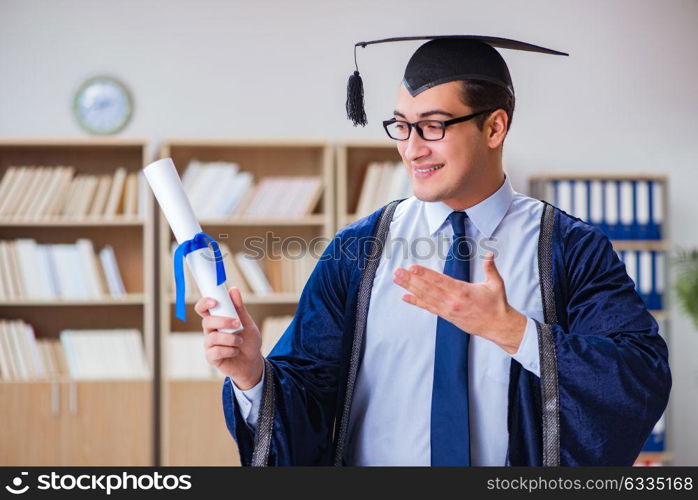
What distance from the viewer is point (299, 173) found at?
15.8 feet

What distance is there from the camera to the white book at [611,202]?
15.0ft

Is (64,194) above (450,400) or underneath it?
above

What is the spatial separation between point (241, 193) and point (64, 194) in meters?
0.96

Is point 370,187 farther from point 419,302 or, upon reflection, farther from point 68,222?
point 419,302

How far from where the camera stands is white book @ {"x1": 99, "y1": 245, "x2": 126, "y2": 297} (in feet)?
14.6

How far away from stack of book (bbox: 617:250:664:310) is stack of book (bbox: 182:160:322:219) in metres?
1.81

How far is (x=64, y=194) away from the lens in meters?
4.45

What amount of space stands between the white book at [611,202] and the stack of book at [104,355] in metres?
2.69

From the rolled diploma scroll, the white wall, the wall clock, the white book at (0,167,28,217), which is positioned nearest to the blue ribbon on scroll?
the rolled diploma scroll

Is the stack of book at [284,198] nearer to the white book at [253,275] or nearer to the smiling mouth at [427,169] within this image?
the white book at [253,275]

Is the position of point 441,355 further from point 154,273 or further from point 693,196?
point 693,196

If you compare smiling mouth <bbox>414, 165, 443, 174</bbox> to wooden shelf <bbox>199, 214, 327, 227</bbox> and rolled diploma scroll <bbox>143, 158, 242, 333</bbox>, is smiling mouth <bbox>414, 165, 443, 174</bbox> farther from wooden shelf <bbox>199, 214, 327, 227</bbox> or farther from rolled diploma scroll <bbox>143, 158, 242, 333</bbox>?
wooden shelf <bbox>199, 214, 327, 227</bbox>

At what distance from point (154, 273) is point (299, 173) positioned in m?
1.01

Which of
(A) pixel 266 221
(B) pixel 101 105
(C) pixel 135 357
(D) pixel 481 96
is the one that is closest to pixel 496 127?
(D) pixel 481 96
